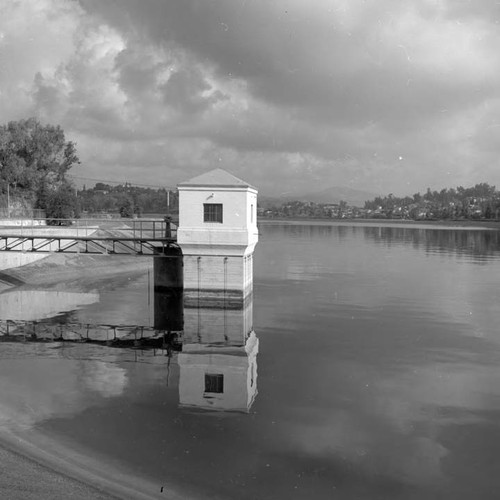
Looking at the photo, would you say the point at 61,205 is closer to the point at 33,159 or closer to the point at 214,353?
the point at 33,159

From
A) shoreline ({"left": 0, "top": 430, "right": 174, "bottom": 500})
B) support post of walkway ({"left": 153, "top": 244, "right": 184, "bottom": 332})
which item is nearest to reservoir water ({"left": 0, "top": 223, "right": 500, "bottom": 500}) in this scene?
shoreline ({"left": 0, "top": 430, "right": 174, "bottom": 500})

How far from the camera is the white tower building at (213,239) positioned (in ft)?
109

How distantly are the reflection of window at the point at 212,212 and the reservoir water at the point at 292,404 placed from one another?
5.44m

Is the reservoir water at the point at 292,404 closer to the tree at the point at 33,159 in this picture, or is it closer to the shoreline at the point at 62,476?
the shoreline at the point at 62,476

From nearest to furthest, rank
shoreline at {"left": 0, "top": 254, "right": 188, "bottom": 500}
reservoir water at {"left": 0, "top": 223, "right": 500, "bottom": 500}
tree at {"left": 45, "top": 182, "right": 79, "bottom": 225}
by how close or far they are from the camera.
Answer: shoreline at {"left": 0, "top": 254, "right": 188, "bottom": 500}, reservoir water at {"left": 0, "top": 223, "right": 500, "bottom": 500}, tree at {"left": 45, "top": 182, "right": 79, "bottom": 225}

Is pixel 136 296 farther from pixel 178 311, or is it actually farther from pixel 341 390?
pixel 341 390

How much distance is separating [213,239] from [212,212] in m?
1.63

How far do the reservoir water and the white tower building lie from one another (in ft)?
5.01

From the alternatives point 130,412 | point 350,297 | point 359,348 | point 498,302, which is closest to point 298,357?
point 359,348

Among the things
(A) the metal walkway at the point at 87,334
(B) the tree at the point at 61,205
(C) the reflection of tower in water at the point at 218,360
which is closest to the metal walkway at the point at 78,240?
(B) the tree at the point at 61,205

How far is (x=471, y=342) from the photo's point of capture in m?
25.3

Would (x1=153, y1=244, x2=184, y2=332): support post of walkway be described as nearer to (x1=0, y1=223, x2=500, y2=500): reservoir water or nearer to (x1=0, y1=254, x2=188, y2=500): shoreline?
(x1=0, y1=223, x2=500, y2=500): reservoir water

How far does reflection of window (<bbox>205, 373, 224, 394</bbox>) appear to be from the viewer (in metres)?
18.3

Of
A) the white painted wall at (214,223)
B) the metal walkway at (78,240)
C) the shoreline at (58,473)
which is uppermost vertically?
the white painted wall at (214,223)
